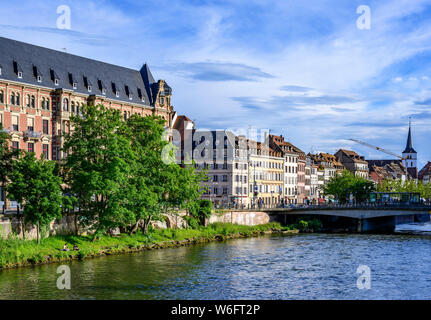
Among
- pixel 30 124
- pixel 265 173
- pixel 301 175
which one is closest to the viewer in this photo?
pixel 30 124

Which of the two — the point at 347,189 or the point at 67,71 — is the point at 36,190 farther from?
the point at 347,189

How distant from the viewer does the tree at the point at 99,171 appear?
59719mm

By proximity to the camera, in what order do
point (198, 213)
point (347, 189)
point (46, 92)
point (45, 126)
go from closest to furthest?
point (45, 126), point (46, 92), point (198, 213), point (347, 189)

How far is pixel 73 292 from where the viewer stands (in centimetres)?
4069

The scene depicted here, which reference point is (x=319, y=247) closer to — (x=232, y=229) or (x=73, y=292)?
(x=232, y=229)

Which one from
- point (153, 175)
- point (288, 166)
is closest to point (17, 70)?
point (153, 175)

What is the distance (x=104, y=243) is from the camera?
2450 inches

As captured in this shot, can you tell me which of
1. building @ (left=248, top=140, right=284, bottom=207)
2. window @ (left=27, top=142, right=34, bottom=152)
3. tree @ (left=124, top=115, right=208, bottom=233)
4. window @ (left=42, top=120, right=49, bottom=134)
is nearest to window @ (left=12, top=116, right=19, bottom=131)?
window @ (left=27, top=142, right=34, bottom=152)

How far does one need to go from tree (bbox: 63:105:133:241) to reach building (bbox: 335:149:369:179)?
13166 cm

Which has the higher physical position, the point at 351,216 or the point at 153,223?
the point at 153,223

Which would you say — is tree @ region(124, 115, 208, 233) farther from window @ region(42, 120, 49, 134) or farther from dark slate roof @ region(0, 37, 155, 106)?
dark slate roof @ region(0, 37, 155, 106)

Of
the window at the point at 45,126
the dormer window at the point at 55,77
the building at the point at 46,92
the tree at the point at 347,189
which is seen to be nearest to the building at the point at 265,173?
the tree at the point at 347,189

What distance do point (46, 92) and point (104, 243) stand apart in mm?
23593

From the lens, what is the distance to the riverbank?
51.0 metres
